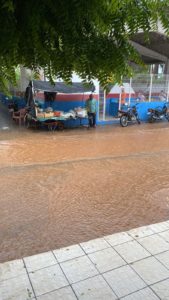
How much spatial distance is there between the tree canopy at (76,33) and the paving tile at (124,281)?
2169 millimetres

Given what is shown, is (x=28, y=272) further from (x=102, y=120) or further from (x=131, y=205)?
(x=102, y=120)

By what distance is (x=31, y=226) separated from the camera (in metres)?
3.98

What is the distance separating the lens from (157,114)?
13.5m

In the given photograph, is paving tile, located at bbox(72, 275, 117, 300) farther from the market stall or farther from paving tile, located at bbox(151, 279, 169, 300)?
the market stall

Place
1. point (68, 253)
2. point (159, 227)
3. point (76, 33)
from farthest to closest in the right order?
point (159, 227), point (68, 253), point (76, 33)

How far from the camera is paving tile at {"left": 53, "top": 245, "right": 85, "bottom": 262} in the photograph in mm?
3203

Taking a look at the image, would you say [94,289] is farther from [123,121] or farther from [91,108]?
[123,121]

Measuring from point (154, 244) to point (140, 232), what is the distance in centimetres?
32

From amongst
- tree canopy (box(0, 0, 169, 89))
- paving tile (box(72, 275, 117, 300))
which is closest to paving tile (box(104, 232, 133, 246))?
paving tile (box(72, 275, 117, 300))

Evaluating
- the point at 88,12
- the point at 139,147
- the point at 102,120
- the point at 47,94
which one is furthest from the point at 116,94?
the point at 88,12

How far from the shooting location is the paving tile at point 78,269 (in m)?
2.87

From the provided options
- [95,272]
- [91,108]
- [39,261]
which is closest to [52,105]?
[91,108]

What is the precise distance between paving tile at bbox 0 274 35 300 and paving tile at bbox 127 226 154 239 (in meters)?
1.57

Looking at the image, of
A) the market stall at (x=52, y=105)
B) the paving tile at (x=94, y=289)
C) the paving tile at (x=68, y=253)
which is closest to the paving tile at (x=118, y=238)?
the paving tile at (x=68, y=253)
